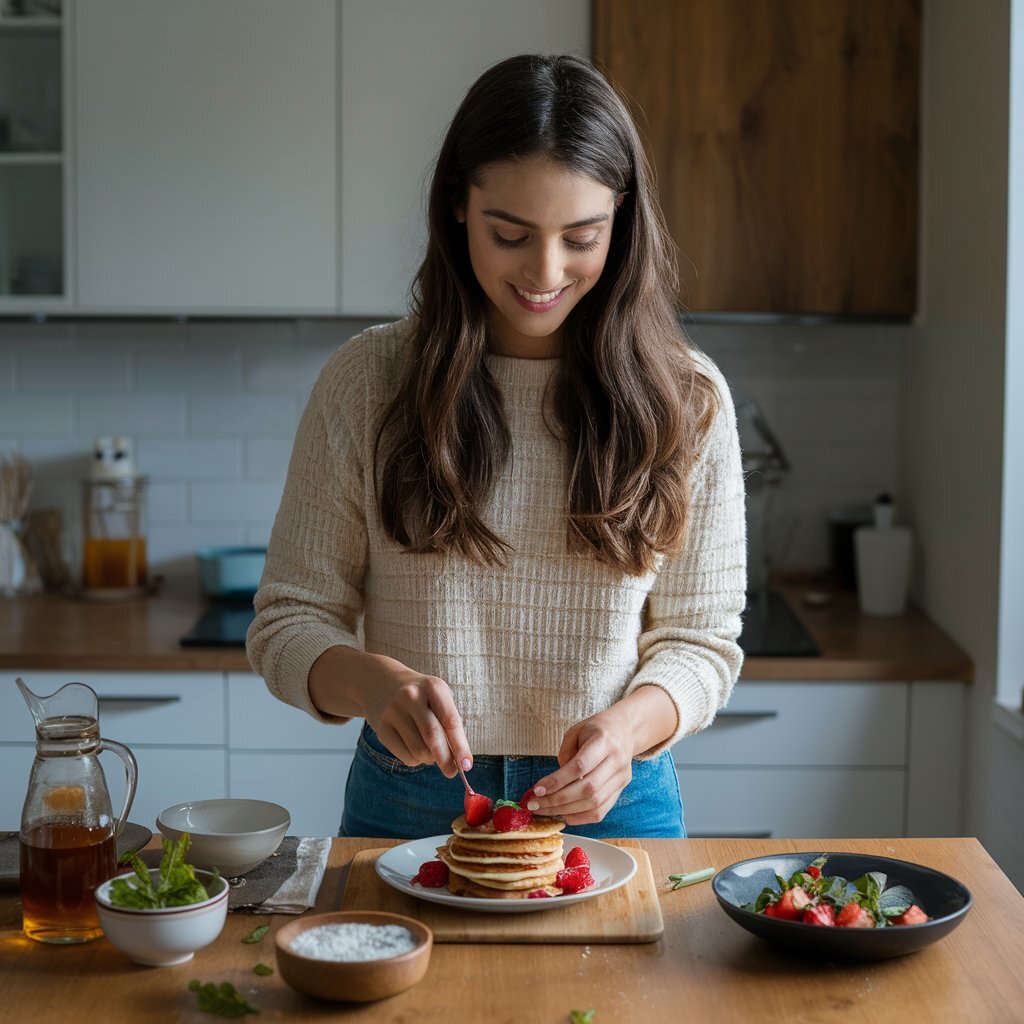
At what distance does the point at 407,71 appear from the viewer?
2770 millimetres

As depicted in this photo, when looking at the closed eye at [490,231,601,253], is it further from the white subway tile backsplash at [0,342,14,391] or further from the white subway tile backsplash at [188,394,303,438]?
the white subway tile backsplash at [0,342,14,391]

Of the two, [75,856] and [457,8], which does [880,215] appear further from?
[75,856]

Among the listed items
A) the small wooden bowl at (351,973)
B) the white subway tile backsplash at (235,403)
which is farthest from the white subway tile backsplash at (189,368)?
the small wooden bowl at (351,973)

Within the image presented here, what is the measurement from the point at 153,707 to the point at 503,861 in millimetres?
1451

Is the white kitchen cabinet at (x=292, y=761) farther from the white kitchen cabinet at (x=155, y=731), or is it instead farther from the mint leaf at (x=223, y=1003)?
the mint leaf at (x=223, y=1003)

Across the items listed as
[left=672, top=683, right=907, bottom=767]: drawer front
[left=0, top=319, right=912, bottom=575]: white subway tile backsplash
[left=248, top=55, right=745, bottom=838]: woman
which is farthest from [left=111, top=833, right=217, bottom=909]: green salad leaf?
[left=0, top=319, right=912, bottom=575]: white subway tile backsplash

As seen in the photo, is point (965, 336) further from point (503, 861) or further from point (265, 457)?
point (503, 861)

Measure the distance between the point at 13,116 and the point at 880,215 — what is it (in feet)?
5.82

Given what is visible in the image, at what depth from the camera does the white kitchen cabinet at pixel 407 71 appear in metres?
2.76

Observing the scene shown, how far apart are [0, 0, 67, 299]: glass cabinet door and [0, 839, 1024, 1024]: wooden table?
184 centimetres

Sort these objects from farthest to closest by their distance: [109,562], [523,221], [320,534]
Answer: [109,562]
[320,534]
[523,221]

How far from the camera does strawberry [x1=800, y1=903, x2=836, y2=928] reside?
1.18 m

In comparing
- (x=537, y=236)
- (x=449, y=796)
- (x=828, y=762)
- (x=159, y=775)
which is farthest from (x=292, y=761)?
(x=537, y=236)

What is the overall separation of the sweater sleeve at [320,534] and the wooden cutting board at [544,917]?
0.28 m
